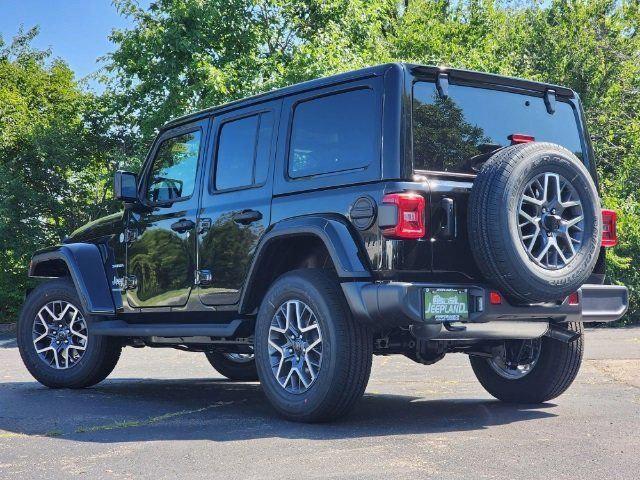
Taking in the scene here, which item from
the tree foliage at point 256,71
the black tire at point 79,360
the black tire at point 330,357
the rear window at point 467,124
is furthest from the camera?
the tree foliage at point 256,71

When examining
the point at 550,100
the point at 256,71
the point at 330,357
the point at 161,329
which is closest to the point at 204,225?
the point at 161,329

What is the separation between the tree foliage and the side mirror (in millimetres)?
11722

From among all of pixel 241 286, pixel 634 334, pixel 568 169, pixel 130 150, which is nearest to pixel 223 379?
pixel 241 286

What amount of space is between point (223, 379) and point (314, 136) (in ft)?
13.1

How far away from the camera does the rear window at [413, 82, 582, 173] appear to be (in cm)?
584

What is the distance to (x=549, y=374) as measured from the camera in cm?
681

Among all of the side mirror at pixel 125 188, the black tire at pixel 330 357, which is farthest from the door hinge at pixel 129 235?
the black tire at pixel 330 357

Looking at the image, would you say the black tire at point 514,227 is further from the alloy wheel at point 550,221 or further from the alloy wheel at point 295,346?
the alloy wheel at point 295,346

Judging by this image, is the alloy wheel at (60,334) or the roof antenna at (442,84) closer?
the roof antenna at (442,84)

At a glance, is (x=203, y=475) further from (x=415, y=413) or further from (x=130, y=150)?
(x=130, y=150)

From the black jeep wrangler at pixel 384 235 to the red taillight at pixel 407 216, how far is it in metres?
0.01

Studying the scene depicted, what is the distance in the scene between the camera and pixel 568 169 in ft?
18.9

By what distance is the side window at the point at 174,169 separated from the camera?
7507 mm

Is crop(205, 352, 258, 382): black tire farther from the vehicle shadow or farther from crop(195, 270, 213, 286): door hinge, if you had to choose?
crop(195, 270, 213, 286): door hinge
